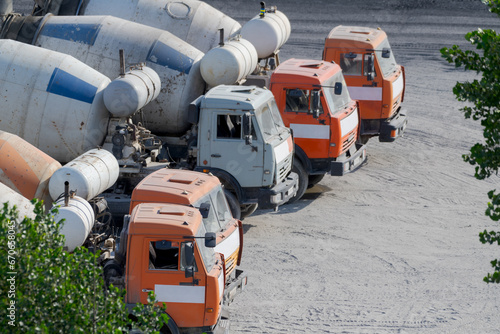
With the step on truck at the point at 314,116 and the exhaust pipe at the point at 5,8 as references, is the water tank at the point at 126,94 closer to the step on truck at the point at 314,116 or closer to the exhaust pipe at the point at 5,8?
the step on truck at the point at 314,116

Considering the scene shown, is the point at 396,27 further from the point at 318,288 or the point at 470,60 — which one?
the point at 470,60

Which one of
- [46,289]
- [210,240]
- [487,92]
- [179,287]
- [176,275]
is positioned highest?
[487,92]

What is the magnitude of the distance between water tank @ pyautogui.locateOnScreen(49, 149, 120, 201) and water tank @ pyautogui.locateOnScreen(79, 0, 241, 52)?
635 centimetres

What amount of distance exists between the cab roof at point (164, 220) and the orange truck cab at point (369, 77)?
970 cm

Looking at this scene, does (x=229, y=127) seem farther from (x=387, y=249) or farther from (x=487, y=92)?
(x=487, y=92)

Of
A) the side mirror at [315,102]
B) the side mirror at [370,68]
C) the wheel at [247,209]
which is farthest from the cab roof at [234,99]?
the side mirror at [370,68]

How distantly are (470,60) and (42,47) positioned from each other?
39.5 ft

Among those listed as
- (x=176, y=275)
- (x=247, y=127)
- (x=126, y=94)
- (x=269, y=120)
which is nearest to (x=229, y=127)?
(x=247, y=127)

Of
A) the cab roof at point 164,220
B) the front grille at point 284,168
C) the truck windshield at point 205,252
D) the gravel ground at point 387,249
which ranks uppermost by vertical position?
the cab roof at point 164,220

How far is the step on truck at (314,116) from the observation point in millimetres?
17891

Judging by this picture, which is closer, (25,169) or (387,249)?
(25,169)

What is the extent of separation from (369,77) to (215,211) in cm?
893

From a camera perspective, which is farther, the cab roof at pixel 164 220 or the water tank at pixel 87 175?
the water tank at pixel 87 175

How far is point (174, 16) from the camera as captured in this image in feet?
66.8
